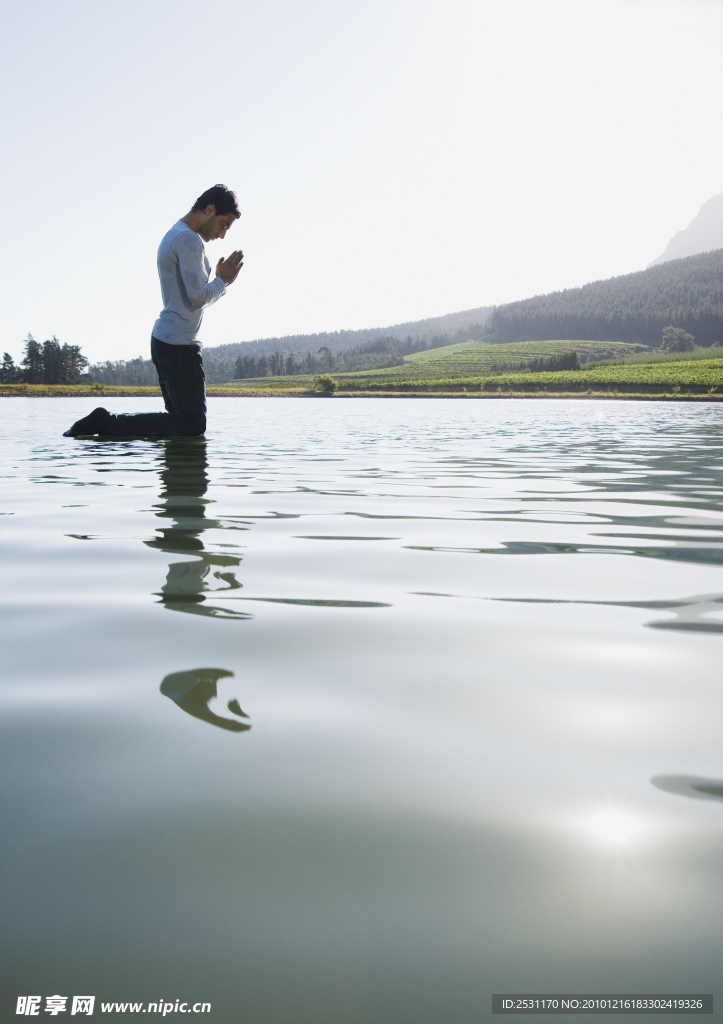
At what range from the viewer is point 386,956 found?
0.86 metres

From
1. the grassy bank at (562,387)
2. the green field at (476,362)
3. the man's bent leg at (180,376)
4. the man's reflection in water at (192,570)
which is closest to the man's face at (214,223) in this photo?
the man's bent leg at (180,376)

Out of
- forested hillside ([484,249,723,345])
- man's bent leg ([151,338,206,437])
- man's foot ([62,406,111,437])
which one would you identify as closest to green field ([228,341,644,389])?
forested hillside ([484,249,723,345])

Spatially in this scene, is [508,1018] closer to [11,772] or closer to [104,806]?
[104,806]

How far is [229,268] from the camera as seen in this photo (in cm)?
749

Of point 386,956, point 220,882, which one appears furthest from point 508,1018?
point 220,882

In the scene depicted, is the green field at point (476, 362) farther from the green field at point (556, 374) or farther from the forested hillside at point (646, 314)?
the forested hillside at point (646, 314)

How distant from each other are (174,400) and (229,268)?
5.19 ft

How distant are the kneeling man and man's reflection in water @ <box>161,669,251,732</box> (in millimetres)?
5966

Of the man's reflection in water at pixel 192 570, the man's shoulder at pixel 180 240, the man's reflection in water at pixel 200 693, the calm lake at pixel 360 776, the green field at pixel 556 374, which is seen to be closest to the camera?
the calm lake at pixel 360 776

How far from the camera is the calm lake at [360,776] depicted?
33.4 inches

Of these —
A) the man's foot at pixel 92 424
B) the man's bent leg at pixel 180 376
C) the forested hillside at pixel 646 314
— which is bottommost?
the man's foot at pixel 92 424

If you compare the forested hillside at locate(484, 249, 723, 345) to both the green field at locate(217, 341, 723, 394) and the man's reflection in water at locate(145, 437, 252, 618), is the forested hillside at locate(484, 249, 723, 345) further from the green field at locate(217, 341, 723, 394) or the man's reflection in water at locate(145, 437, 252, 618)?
the man's reflection in water at locate(145, 437, 252, 618)

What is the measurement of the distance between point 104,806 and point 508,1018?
0.66m

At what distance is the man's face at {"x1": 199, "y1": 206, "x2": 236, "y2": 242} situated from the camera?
7.52 meters
